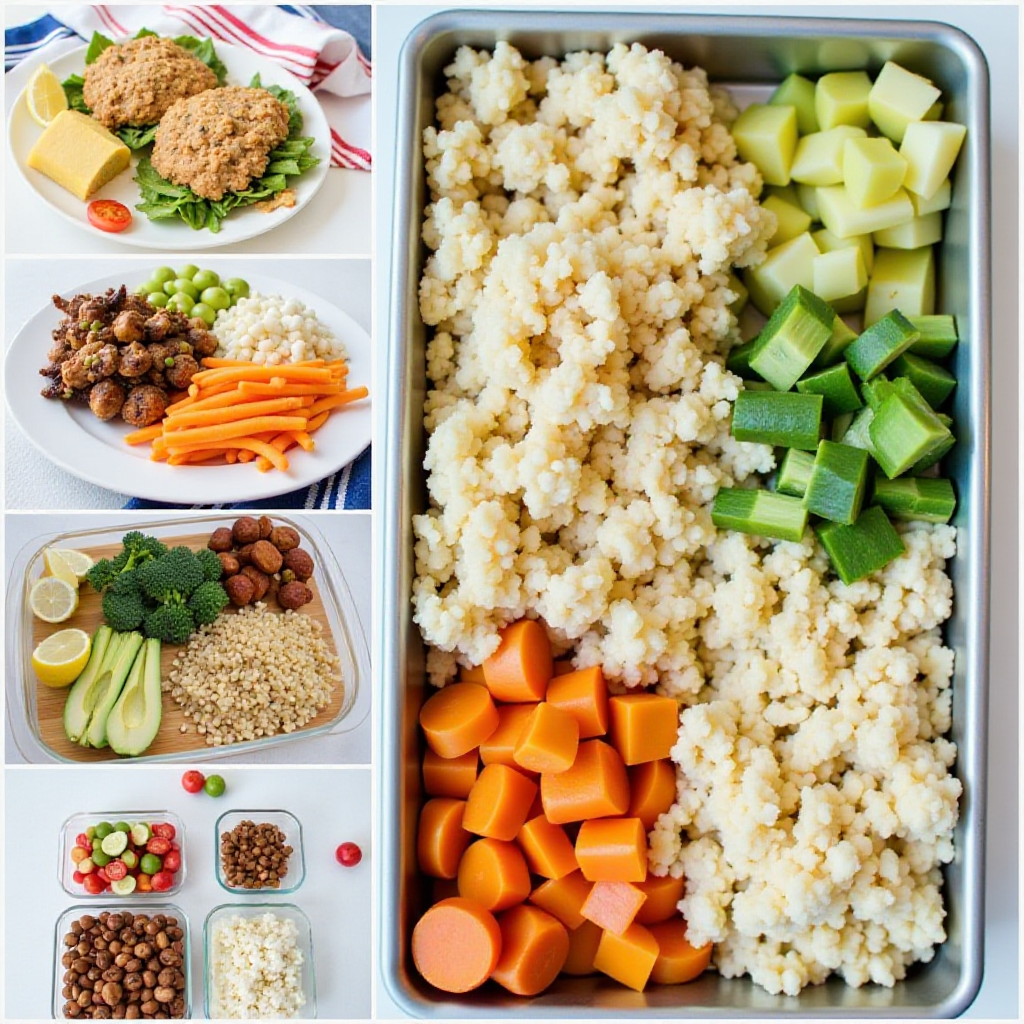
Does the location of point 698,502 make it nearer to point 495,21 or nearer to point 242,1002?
point 495,21

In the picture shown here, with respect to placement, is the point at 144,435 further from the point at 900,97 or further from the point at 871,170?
the point at 900,97

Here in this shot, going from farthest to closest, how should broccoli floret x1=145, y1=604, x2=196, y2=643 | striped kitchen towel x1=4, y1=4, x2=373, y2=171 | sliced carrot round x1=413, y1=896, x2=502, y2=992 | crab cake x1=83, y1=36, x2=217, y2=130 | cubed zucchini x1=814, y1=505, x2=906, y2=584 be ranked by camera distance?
striped kitchen towel x1=4, y1=4, x2=373, y2=171 → crab cake x1=83, y1=36, x2=217, y2=130 → broccoli floret x1=145, y1=604, x2=196, y2=643 → cubed zucchini x1=814, y1=505, x2=906, y2=584 → sliced carrot round x1=413, y1=896, x2=502, y2=992

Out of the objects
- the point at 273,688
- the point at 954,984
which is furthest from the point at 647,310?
the point at 954,984

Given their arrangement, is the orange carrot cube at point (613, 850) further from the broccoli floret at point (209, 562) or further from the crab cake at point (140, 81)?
the crab cake at point (140, 81)

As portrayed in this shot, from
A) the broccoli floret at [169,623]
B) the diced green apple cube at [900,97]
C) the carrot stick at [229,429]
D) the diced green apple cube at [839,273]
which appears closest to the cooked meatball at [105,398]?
the carrot stick at [229,429]

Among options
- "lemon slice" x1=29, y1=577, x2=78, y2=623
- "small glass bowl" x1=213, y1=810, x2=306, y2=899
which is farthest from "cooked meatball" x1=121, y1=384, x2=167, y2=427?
"small glass bowl" x1=213, y1=810, x2=306, y2=899

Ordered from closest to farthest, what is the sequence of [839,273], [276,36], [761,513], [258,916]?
[761,513] → [839,273] → [258,916] → [276,36]

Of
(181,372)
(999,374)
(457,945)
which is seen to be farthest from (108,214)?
(999,374)

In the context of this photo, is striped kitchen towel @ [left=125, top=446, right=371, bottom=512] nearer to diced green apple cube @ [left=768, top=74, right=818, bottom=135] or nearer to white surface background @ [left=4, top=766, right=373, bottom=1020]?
Result: white surface background @ [left=4, top=766, right=373, bottom=1020]
